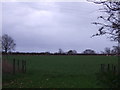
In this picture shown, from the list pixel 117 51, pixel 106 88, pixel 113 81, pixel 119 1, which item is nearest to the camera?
pixel 119 1

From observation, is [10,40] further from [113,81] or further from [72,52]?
[113,81]

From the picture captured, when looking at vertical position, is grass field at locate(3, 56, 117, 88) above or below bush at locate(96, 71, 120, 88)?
below

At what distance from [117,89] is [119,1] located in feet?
11.5

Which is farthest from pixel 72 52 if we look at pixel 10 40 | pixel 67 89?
pixel 67 89

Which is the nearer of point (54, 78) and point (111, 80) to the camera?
point (111, 80)

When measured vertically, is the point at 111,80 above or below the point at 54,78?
above

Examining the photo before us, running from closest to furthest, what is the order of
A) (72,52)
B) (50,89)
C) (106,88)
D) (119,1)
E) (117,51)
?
(119,1)
(117,51)
(106,88)
(50,89)
(72,52)

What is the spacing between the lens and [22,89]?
1365 centimetres

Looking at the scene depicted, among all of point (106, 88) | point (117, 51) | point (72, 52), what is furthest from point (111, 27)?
point (72, 52)

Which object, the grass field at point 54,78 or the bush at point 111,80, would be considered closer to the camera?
the bush at point 111,80

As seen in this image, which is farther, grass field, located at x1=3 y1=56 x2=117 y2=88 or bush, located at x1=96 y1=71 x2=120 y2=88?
grass field, located at x1=3 y1=56 x2=117 y2=88

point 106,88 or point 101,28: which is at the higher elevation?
point 101,28

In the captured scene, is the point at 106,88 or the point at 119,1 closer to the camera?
the point at 119,1

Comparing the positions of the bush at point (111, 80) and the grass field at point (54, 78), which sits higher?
the bush at point (111, 80)
